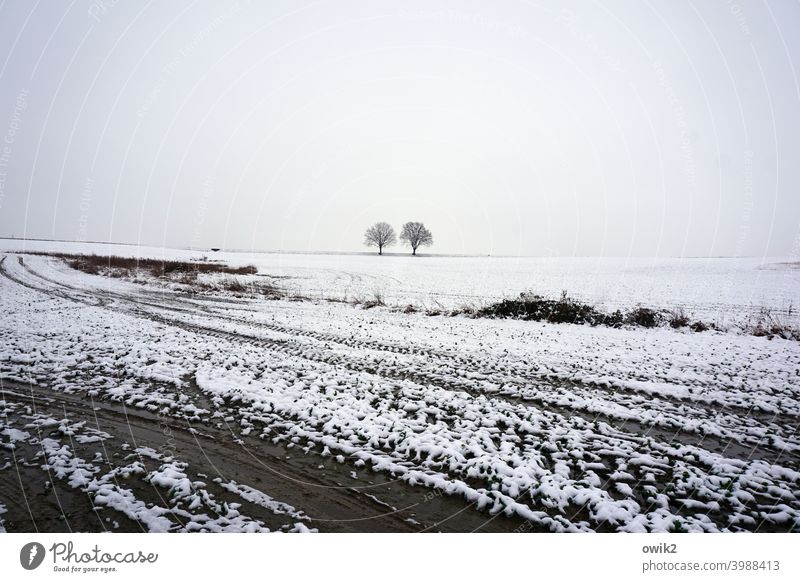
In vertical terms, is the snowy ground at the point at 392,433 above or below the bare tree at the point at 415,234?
below

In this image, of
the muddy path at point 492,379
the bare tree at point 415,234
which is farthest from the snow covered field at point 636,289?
the bare tree at point 415,234

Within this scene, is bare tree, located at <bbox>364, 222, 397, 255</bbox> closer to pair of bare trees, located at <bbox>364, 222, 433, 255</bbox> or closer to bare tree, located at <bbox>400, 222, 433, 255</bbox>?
pair of bare trees, located at <bbox>364, 222, 433, 255</bbox>

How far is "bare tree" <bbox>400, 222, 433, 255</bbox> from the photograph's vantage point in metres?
91.1

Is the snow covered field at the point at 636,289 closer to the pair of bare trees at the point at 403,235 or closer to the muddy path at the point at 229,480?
the muddy path at the point at 229,480

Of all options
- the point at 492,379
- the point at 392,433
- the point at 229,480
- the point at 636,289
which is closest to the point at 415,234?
the point at 636,289

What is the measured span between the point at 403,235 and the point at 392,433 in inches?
3451

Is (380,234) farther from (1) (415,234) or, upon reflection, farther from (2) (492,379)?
(2) (492,379)

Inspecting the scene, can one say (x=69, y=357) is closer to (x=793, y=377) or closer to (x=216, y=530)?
(x=216, y=530)

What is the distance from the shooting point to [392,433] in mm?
6133

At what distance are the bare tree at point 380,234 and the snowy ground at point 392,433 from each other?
80955 millimetres

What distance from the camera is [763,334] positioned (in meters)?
13.5

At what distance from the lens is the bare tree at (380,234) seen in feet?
302

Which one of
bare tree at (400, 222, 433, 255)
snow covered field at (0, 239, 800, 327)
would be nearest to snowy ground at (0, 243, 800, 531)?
Answer: snow covered field at (0, 239, 800, 327)

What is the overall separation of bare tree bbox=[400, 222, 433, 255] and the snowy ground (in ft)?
262
